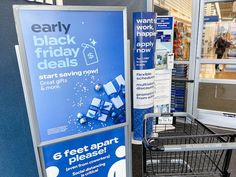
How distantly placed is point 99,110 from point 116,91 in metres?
0.21

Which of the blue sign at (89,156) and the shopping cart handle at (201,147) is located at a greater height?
Answer: the shopping cart handle at (201,147)

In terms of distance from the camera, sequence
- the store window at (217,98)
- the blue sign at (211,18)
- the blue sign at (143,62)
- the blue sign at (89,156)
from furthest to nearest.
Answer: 1. the store window at (217,98)
2. the blue sign at (211,18)
3. the blue sign at (143,62)
4. the blue sign at (89,156)

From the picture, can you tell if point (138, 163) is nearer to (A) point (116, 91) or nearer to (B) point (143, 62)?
(B) point (143, 62)

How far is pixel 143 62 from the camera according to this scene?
116 inches

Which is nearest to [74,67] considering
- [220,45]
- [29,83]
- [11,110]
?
[29,83]

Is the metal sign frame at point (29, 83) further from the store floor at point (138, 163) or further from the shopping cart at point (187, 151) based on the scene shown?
the store floor at point (138, 163)

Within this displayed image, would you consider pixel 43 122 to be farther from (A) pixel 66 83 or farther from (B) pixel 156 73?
(B) pixel 156 73

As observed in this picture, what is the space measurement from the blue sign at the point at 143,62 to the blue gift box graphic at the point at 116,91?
1379 mm

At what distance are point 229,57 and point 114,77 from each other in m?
2.99

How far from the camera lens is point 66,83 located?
1.41 meters

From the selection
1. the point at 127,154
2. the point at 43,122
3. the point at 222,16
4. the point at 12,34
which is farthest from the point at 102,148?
the point at 222,16

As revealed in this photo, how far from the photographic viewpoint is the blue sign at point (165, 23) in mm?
3316

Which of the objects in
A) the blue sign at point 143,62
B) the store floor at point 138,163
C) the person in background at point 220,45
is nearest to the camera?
the store floor at point 138,163

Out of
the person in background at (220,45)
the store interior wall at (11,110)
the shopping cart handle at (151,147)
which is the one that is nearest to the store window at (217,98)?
the person in background at (220,45)
